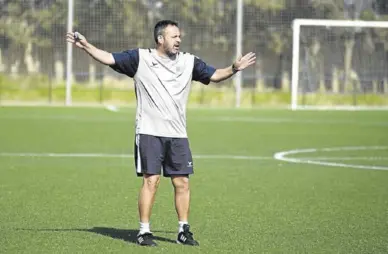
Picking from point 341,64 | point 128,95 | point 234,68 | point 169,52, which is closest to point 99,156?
point 234,68

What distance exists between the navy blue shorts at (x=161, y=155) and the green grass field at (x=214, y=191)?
617 mm

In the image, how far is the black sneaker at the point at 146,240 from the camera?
10148 millimetres

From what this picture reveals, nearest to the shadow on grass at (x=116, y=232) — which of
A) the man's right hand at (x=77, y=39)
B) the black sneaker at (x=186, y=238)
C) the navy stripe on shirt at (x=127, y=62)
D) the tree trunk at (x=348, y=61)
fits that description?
the black sneaker at (x=186, y=238)

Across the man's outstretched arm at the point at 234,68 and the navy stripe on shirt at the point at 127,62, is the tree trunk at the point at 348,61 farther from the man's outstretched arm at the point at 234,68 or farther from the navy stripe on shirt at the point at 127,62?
the navy stripe on shirt at the point at 127,62

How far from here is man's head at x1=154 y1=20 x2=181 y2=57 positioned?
33.6ft

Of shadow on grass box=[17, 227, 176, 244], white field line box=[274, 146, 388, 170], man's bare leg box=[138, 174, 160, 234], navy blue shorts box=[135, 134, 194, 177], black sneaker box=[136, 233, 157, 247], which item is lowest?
white field line box=[274, 146, 388, 170]

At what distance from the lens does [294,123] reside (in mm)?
32594

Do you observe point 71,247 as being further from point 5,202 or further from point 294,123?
point 294,123

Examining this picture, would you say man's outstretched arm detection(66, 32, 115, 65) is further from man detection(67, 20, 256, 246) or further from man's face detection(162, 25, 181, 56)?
man's face detection(162, 25, 181, 56)

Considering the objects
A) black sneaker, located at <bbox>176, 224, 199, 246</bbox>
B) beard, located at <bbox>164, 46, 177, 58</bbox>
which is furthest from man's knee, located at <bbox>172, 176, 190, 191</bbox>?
beard, located at <bbox>164, 46, 177, 58</bbox>

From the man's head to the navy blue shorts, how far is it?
753 mm

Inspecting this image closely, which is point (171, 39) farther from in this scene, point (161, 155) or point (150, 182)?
point (150, 182)

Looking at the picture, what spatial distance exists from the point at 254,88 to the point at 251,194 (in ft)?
95.6

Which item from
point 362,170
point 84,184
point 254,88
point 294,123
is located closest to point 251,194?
point 84,184
